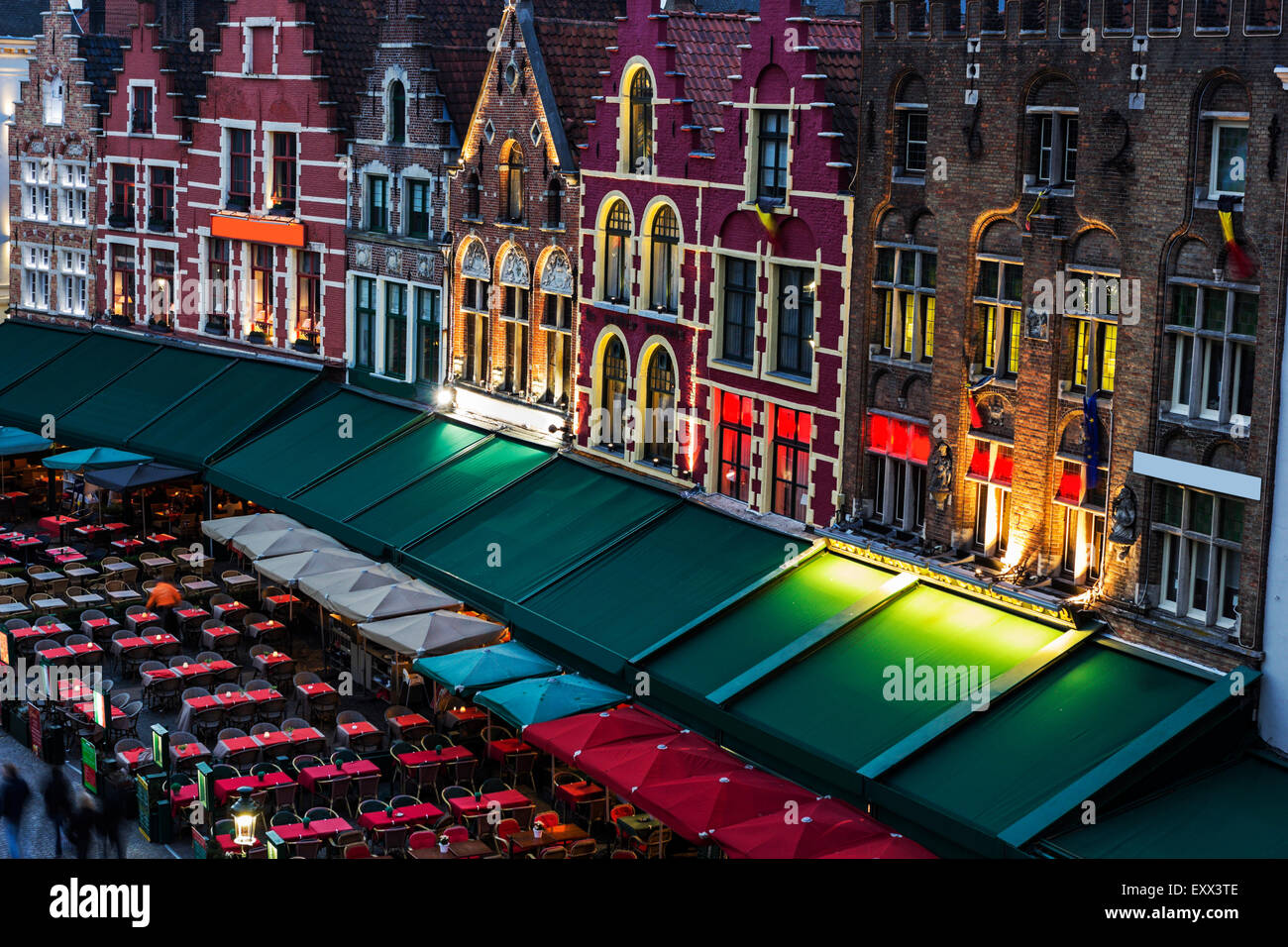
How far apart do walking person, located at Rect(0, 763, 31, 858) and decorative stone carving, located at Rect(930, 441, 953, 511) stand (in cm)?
1233

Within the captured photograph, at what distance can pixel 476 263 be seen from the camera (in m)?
A: 34.2

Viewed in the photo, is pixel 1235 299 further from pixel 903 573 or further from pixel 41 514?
pixel 41 514

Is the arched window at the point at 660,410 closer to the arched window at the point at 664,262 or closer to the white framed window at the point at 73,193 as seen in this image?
the arched window at the point at 664,262

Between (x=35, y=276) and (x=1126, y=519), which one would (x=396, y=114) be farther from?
(x=1126, y=519)

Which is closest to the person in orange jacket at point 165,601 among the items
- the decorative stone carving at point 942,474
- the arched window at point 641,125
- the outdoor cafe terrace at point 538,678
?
the outdoor cafe terrace at point 538,678

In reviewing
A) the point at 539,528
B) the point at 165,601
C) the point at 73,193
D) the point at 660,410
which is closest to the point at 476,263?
the point at 660,410

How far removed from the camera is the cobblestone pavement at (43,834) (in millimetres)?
22516

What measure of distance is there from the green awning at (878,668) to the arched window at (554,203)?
38.6 ft

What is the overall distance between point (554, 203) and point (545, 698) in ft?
38.0

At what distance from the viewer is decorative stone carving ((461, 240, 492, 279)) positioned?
111 ft

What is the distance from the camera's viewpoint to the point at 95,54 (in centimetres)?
4731

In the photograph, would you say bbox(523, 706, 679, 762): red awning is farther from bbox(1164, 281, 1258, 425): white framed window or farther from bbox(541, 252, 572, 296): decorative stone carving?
bbox(541, 252, 572, 296): decorative stone carving

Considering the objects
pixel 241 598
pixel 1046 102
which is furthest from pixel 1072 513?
pixel 241 598
